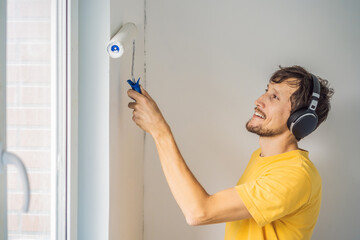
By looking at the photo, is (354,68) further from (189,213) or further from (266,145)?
(189,213)

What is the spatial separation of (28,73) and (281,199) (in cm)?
78

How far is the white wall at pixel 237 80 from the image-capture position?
1.43 meters

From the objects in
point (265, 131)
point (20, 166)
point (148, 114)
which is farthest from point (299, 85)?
point (20, 166)

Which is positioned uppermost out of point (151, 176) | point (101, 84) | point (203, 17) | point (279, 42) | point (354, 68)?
point (203, 17)

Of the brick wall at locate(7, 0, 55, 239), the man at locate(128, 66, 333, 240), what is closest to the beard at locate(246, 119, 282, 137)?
the man at locate(128, 66, 333, 240)

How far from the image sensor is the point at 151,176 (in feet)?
4.87

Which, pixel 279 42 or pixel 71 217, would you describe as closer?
pixel 71 217

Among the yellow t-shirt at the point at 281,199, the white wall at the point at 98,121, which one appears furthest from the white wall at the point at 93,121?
the yellow t-shirt at the point at 281,199

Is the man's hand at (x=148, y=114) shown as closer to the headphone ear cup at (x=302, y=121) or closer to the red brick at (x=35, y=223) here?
the red brick at (x=35, y=223)

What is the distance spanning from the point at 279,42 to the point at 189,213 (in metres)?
1.03

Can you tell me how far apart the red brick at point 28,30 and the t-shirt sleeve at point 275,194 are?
0.71 m

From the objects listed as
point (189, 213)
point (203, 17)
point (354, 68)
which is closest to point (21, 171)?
point (189, 213)

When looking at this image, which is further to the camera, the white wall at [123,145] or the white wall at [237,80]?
the white wall at [237,80]

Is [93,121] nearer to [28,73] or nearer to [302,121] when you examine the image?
[28,73]
